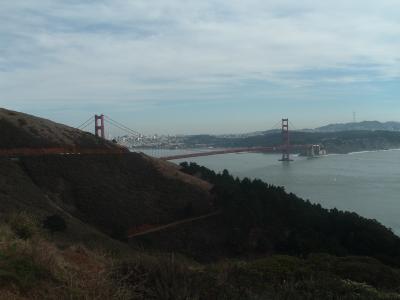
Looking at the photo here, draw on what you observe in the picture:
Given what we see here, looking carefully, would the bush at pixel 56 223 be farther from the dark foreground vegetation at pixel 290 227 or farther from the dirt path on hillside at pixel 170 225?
the dark foreground vegetation at pixel 290 227

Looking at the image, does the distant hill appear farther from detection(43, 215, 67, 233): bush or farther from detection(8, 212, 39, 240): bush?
detection(8, 212, 39, 240): bush

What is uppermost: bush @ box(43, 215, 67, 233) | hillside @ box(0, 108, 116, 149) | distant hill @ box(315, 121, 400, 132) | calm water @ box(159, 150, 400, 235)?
distant hill @ box(315, 121, 400, 132)

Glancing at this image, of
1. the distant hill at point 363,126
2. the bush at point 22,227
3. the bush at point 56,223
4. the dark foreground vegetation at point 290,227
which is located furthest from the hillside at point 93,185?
the distant hill at point 363,126

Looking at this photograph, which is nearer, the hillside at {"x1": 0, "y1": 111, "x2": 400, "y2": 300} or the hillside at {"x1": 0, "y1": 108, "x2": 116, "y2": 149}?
the hillside at {"x1": 0, "y1": 111, "x2": 400, "y2": 300}

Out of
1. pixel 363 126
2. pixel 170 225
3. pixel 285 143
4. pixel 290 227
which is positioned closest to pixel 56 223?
pixel 170 225

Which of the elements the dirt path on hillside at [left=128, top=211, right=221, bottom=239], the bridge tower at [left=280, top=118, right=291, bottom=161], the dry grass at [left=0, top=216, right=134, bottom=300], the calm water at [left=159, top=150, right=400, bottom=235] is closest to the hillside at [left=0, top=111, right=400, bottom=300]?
the dry grass at [left=0, top=216, right=134, bottom=300]

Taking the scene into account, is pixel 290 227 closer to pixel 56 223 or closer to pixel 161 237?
pixel 161 237

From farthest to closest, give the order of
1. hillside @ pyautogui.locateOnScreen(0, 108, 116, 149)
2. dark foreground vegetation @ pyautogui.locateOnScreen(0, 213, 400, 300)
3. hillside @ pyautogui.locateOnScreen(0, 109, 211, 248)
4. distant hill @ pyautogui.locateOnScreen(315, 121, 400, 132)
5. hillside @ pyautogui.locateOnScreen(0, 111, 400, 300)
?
distant hill @ pyautogui.locateOnScreen(315, 121, 400, 132)
hillside @ pyautogui.locateOnScreen(0, 108, 116, 149)
hillside @ pyautogui.locateOnScreen(0, 109, 211, 248)
hillside @ pyautogui.locateOnScreen(0, 111, 400, 300)
dark foreground vegetation @ pyautogui.locateOnScreen(0, 213, 400, 300)

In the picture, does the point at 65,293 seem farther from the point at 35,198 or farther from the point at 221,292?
the point at 35,198
